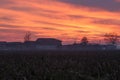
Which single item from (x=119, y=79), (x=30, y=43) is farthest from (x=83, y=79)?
(x=30, y=43)

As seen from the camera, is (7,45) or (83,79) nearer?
(83,79)

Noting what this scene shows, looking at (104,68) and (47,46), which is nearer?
(104,68)

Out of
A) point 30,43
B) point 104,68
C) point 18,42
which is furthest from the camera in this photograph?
point 18,42

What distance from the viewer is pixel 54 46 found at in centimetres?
17475

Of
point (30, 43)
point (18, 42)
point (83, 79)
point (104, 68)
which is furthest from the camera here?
point (18, 42)

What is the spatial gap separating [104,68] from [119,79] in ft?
17.5

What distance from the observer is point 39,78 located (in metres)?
17.8

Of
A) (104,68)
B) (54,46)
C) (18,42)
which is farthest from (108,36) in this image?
(104,68)

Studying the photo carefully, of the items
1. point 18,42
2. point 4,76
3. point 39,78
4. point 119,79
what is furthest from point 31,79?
point 18,42

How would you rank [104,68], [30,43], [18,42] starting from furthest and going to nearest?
1. [18,42]
2. [30,43]
3. [104,68]

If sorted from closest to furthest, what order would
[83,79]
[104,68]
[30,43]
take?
[83,79] → [104,68] → [30,43]

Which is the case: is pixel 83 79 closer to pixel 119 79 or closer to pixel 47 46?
pixel 119 79

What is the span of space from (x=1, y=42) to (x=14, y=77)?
17729cm

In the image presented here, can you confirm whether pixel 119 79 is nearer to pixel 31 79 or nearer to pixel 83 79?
pixel 83 79
